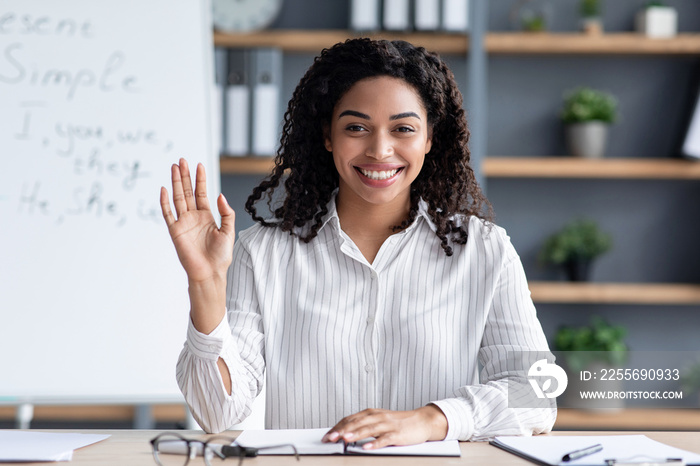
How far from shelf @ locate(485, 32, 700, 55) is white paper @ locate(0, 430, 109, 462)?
2.23 m

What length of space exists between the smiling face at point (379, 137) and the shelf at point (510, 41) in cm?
149

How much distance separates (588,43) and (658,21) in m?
0.30

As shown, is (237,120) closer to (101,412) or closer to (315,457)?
(101,412)

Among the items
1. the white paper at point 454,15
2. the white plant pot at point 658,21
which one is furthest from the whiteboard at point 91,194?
the white plant pot at point 658,21

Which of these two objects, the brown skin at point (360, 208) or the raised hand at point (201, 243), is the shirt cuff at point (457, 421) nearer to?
the brown skin at point (360, 208)

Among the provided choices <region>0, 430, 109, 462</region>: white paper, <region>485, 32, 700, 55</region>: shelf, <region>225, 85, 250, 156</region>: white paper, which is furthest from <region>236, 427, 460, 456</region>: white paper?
<region>485, 32, 700, 55</region>: shelf

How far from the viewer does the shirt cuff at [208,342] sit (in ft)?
3.71

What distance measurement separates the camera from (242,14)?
9.09 ft

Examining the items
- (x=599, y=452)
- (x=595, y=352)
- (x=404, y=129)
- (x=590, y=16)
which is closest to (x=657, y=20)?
(x=590, y=16)

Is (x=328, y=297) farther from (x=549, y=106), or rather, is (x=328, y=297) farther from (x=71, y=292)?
(x=549, y=106)

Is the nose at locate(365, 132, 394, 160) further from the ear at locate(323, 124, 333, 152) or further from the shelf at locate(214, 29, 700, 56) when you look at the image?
the shelf at locate(214, 29, 700, 56)

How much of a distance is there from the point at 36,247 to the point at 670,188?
249cm

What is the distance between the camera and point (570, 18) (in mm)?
2930

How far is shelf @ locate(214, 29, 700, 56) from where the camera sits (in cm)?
274
